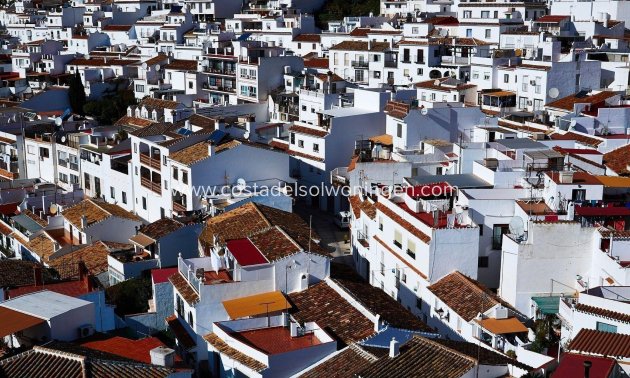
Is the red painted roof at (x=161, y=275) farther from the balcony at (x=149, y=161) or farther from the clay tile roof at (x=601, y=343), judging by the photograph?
the clay tile roof at (x=601, y=343)

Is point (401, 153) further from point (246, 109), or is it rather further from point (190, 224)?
point (246, 109)

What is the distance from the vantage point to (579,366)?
1534 centimetres

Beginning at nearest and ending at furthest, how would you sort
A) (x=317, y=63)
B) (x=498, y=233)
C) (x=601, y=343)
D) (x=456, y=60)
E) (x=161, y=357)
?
(x=161, y=357) → (x=601, y=343) → (x=498, y=233) → (x=456, y=60) → (x=317, y=63)

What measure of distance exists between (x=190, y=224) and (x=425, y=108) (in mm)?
14235

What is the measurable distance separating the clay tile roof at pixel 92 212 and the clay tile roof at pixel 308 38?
111 ft

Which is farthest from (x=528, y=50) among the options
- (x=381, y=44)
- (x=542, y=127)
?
A: (x=542, y=127)

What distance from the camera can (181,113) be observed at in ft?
150

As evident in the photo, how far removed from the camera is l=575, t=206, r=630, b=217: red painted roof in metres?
23.7

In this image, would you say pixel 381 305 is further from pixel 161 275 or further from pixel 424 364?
pixel 161 275

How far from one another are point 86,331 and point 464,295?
9880 millimetres

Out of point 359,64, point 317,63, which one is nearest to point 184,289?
point 359,64

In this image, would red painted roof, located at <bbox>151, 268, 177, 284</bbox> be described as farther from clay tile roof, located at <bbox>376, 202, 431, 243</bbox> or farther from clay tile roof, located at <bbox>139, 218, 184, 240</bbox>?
clay tile roof, located at <bbox>376, 202, 431, 243</bbox>

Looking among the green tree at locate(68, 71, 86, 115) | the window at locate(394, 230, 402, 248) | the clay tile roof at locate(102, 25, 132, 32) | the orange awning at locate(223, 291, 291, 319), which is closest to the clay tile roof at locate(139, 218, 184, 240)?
the orange awning at locate(223, 291, 291, 319)

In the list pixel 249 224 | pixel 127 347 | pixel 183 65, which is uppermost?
pixel 183 65
